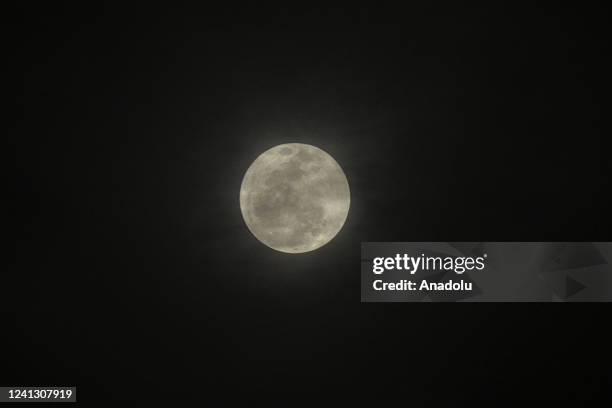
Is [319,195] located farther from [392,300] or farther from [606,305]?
[606,305]

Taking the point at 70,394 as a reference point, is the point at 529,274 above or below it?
above

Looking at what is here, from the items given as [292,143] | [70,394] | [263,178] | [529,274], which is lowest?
[70,394]

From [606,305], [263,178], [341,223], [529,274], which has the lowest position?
[606,305]

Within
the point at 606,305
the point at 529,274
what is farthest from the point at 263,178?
the point at 606,305

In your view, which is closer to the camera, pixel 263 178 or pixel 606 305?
pixel 263 178

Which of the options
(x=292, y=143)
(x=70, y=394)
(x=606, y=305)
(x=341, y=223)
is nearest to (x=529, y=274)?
(x=606, y=305)

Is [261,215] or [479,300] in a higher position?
[261,215]

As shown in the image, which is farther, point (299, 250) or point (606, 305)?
point (606, 305)

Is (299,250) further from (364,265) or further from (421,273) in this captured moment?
(421,273)
